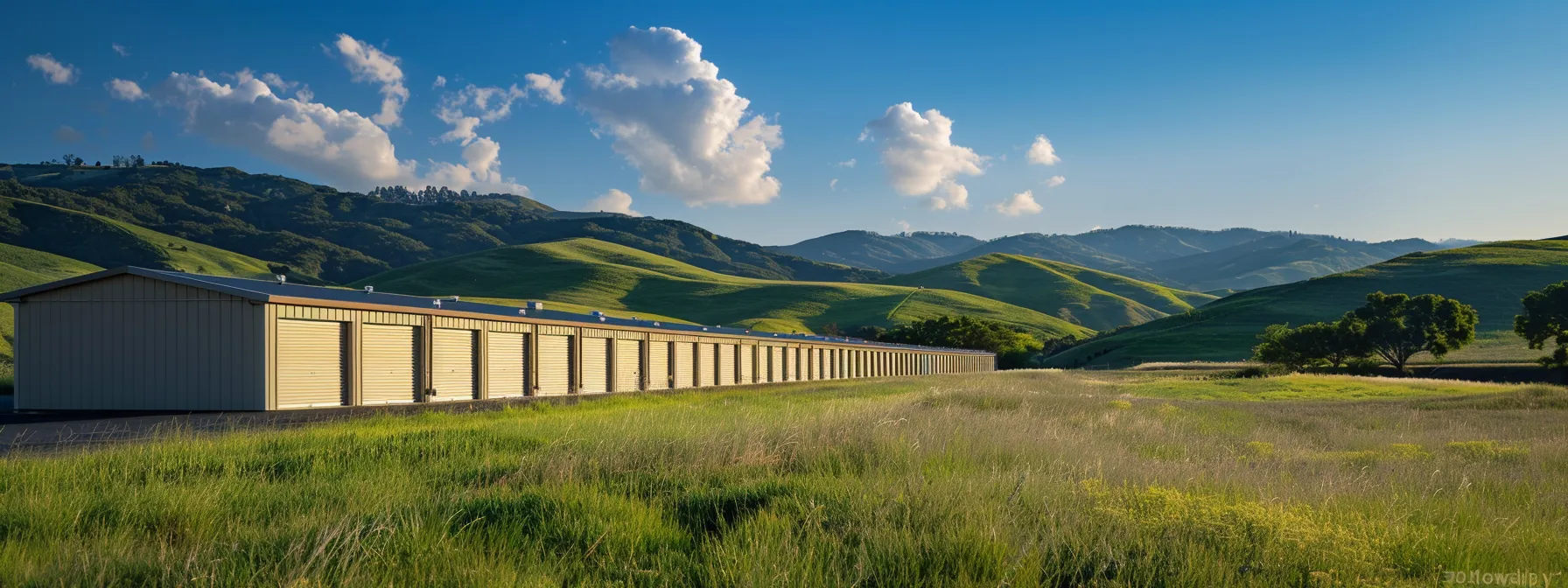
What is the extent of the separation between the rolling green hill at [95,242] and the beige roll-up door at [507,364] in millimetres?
166580

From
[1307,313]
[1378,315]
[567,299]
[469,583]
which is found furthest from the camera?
[567,299]

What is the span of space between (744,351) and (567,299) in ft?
422

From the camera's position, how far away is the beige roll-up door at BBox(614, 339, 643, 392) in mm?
40000

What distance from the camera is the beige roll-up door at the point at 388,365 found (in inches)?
1073

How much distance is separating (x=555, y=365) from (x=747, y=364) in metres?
21.4

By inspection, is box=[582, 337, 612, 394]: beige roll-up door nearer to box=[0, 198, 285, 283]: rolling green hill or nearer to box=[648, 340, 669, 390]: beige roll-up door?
box=[648, 340, 669, 390]: beige roll-up door

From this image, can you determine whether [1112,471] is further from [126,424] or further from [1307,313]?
[1307,313]

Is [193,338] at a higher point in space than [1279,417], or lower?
higher

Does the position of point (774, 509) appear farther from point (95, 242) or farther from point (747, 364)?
point (95, 242)

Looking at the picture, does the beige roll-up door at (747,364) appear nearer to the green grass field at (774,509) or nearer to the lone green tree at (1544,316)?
the green grass field at (774,509)

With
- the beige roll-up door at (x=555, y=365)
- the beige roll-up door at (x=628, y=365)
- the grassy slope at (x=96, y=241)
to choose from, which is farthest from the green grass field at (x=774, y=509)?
the grassy slope at (x=96, y=241)

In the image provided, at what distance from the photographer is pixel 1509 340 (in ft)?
339

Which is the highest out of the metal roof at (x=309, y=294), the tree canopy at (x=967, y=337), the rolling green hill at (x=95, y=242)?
the rolling green hill at (x=95, y=242)

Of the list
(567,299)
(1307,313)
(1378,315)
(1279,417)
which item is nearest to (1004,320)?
(1307,313)
